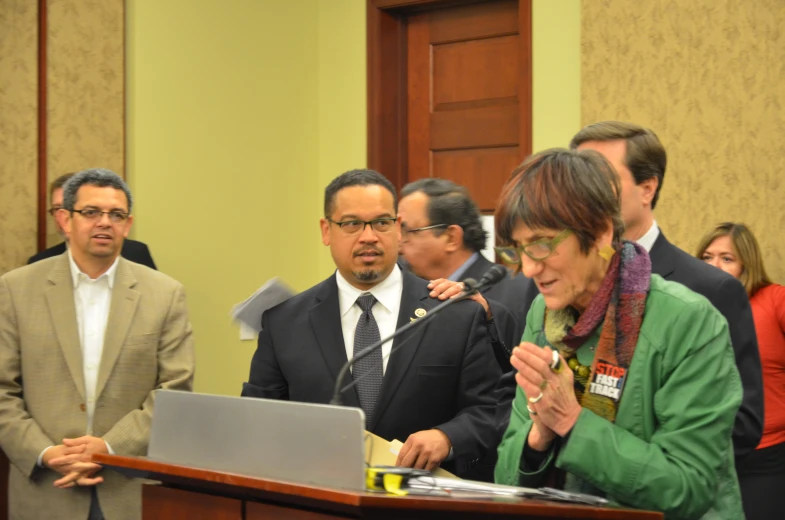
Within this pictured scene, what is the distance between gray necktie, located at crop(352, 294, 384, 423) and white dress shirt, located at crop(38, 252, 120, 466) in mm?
1177

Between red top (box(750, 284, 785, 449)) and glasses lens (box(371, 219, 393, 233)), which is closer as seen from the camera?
glasses lens (box(371, 219, 393, 233))

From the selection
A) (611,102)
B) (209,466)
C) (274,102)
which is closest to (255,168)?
(274,102)

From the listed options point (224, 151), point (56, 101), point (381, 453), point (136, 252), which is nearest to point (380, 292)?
point (381, 453)

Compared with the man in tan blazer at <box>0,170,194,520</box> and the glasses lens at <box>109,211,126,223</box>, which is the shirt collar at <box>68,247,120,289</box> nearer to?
the man in tan blazer at <box>0,170,194,520</box>

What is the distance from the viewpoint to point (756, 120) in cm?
465

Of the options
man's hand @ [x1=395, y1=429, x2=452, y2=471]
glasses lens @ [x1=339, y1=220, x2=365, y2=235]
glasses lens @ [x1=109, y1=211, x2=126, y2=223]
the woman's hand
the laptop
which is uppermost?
glasses lens @ [x1=109, y1=211, x2=126, y2=223]

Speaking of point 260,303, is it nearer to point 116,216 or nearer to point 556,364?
point 116,216

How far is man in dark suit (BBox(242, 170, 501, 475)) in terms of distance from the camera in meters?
2.74

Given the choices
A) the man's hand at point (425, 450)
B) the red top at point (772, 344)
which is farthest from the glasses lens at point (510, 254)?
the red top at point (772, 344)

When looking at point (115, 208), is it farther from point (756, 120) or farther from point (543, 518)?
point (756, 120)

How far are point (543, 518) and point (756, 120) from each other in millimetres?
3447

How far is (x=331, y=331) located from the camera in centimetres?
284

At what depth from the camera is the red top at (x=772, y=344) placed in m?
4.26

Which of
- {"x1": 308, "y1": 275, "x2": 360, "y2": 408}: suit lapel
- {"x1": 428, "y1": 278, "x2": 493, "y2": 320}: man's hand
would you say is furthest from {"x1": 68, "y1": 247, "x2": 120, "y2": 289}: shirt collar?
{"x1": 428, "y1": 278, "x2": 493, "y2": 320}: man's hand
